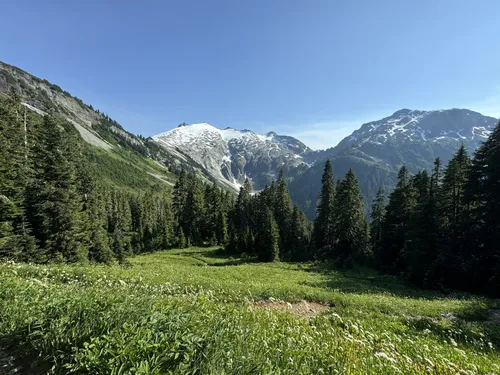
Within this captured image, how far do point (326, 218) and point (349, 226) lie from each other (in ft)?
28.5

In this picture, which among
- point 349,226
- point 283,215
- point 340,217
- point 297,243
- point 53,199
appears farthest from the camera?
point 283,215

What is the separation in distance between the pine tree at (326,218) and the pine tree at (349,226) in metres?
2.93

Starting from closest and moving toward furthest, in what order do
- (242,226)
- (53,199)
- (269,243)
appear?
(53,199), (269,243), (242,226)

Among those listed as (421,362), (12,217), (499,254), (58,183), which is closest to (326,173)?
(499,254)

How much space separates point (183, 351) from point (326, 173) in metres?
66.2

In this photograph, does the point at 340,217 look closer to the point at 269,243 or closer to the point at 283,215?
the point at 269,243

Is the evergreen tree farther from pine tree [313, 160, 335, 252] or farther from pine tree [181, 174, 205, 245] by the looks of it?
pine tree [181, 174, 205, 245]

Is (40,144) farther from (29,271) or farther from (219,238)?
(219,238)

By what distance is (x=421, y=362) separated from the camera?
6.02 m

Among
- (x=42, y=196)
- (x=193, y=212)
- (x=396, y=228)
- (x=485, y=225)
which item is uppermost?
(x=42, y=196)

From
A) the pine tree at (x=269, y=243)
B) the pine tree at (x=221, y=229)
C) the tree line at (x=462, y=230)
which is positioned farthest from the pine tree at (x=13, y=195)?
the pine tree at (x=221, y=229)

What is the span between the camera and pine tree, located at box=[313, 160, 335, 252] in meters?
62.0

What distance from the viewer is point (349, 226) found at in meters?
55.1

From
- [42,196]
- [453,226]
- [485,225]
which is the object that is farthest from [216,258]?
[485,225]
